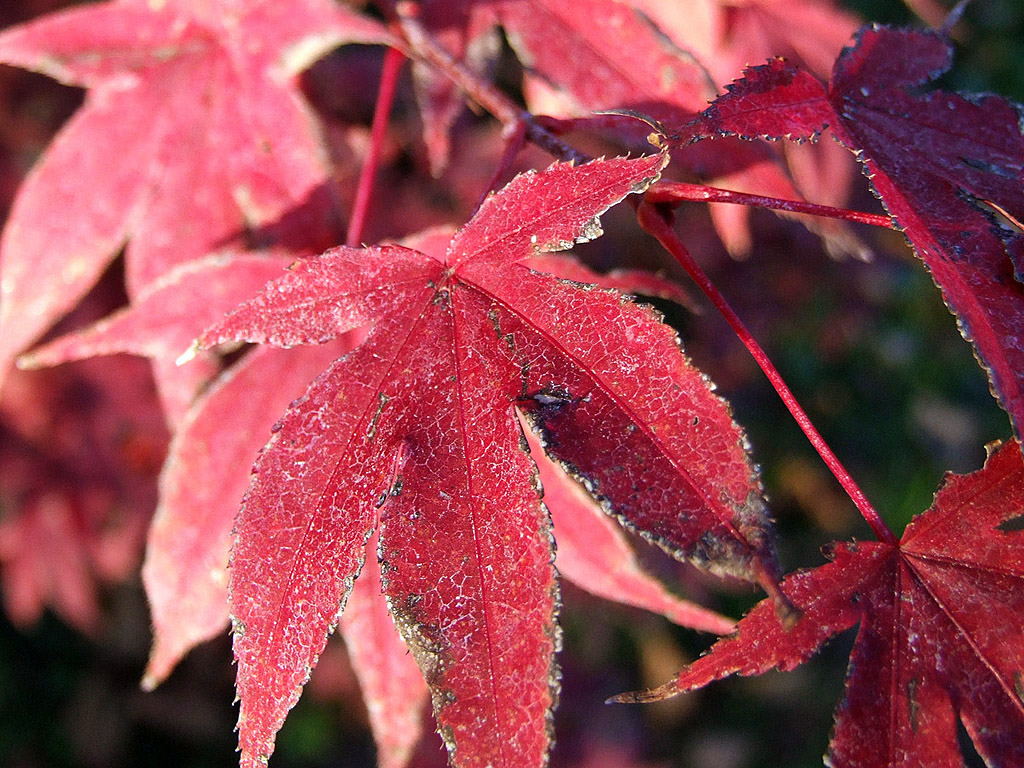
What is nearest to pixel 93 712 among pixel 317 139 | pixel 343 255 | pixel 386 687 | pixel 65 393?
pixel 65 393

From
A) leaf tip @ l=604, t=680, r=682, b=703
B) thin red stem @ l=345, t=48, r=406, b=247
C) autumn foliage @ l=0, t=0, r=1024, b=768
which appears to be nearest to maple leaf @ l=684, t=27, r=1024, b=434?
autumn foliage @ l=0, t=0, r=1024, b=768

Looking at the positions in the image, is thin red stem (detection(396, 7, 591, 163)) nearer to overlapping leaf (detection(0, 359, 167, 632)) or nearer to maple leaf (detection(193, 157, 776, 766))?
maple leaf (detection(193, 157, 776, 766))

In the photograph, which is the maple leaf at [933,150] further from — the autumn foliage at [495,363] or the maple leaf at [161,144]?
the maple leaf at [161,144]

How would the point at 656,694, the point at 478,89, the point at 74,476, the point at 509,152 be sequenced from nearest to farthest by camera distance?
the point at 656,694, the point at 509,152, the point at 478,89, the point at 74,476

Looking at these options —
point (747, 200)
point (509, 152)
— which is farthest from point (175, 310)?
point (747, 200)

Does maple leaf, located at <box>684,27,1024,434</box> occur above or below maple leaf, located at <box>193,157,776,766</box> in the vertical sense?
above

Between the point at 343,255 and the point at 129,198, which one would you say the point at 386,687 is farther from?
the point at 129,198

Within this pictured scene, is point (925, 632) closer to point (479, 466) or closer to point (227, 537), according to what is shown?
point (479, 466)
